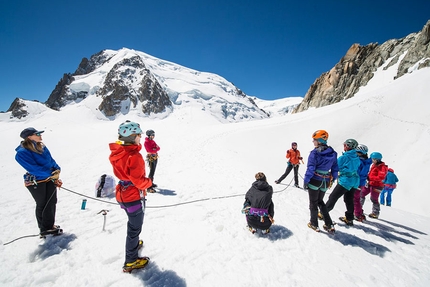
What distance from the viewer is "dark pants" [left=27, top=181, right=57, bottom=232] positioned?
4.31 m

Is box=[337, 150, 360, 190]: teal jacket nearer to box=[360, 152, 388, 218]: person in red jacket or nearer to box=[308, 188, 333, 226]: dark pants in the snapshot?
box=[308, 188, 333, 226]: dark pants

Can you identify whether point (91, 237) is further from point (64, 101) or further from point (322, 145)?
point (64, 101)

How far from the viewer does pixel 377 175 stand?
267 inches

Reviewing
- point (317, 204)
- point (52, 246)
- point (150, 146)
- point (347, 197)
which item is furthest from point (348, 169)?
point (52, 246)

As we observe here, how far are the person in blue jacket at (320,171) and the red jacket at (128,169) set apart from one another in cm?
392

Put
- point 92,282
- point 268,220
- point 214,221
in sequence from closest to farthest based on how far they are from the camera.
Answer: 1. point 92,282
2. point 268,220
3. point 214,221

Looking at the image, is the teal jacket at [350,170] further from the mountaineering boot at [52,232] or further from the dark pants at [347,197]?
the mountaineering boot at [52,232]

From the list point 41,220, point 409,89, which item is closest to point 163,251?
point 41,220

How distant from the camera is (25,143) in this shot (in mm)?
4160

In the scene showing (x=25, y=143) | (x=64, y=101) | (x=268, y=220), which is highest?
(x=64, y=101)

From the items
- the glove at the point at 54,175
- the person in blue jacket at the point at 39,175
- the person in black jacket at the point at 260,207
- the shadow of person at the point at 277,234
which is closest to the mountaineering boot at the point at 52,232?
the person in blue jacket at the point at 39,175

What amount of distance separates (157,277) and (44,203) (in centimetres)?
325

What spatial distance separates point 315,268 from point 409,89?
94.9 feet

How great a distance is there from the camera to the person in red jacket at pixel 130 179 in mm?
3279
